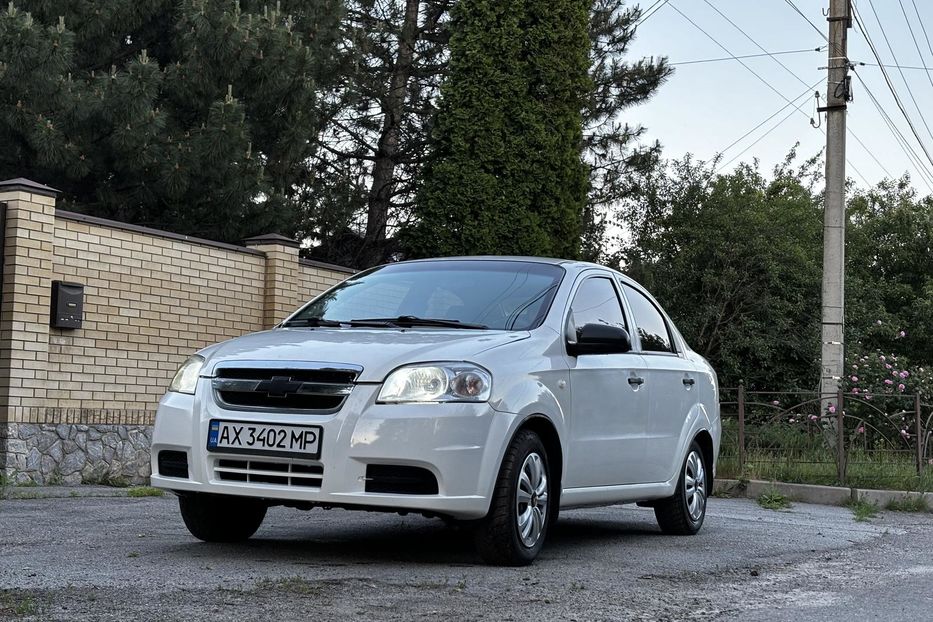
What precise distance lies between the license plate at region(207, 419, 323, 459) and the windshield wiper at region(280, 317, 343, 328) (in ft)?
3.68

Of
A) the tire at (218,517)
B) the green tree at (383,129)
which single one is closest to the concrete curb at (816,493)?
the tire at (218,517)

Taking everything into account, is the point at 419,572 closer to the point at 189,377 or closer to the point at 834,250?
the point at 189,377

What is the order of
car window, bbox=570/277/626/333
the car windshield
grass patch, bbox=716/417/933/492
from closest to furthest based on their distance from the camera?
the car windshield < car window, bbox=570/277/626/333 < grass patch, bbox=716/417/933/492

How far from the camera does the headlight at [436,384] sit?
6195 millimetres

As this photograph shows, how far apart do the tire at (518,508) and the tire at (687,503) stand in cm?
214

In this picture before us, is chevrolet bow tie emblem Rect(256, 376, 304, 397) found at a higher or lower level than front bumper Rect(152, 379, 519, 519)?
higher

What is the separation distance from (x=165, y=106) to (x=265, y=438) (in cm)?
1336

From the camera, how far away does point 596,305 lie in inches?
311

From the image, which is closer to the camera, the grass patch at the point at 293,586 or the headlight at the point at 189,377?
the grass patch at the point at 293,586

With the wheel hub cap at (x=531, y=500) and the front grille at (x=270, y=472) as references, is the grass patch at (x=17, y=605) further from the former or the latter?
the wheel hub cap at (x=531, y=500)

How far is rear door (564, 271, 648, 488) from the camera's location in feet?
23.7

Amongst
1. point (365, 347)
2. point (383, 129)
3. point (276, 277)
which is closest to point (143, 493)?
point (365, 347)

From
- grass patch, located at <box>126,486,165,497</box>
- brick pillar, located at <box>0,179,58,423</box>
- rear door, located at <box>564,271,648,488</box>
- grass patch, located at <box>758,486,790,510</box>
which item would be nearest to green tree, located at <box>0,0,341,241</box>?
brick pillar, located at <box>0,179,58,423</box>

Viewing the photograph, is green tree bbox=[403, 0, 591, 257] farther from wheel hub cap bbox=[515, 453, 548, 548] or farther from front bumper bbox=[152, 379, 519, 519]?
front bumper bbox=[152, 379, 519, 519]
